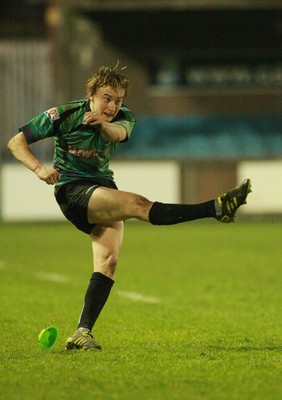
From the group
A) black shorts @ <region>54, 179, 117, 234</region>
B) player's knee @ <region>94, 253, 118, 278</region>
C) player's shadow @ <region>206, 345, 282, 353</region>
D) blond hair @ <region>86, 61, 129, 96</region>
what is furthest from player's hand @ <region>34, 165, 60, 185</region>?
player's shadow @ <region>206, 345, 282, 353</region>

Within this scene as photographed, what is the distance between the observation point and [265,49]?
31.0 meters

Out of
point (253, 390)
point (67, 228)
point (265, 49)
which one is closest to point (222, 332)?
point (253, 390)

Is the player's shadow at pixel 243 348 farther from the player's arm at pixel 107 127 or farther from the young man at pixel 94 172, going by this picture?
the player's arm at pixel 107 127

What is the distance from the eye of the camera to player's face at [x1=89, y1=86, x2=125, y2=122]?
7.40m

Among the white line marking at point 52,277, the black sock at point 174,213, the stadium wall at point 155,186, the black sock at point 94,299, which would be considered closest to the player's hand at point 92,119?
the black sock at point 174,213

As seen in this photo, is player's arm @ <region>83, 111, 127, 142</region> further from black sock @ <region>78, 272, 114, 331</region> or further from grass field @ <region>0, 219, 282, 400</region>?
grass field @ <region>0, 219, 282, 400</region>

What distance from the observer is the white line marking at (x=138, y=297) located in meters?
11.4

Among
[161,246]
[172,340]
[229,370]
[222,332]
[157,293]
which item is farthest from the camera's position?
[161,246]

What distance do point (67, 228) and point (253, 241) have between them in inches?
236

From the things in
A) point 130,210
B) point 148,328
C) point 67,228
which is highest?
point 130,210

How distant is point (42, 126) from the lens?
7582mm

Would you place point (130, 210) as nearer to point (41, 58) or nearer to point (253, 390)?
point (253, 390)

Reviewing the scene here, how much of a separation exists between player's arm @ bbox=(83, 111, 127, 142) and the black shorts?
47cm

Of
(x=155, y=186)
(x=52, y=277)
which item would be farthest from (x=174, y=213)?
(x=155, y=186)
